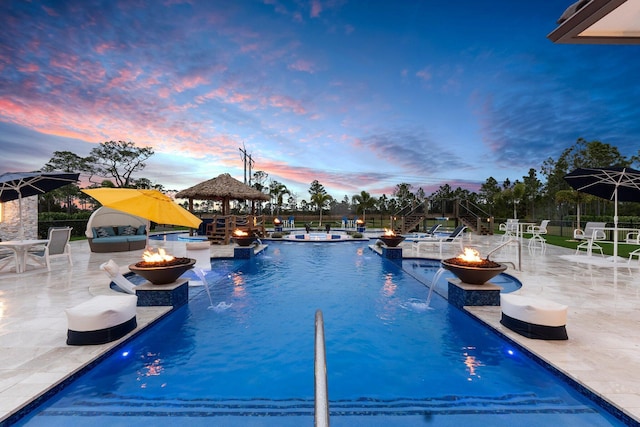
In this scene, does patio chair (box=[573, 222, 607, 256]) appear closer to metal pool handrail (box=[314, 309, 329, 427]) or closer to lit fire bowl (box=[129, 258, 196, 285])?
metal pool handrail (box=[314, 309, 329, 427])

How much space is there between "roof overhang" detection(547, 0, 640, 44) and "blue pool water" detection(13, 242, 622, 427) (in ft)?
11.1

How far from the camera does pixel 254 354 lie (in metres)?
3.55

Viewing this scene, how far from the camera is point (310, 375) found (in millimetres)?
3104

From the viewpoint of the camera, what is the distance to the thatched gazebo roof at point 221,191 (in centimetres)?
1595

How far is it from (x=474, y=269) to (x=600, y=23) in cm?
343

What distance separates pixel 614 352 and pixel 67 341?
6.30 m

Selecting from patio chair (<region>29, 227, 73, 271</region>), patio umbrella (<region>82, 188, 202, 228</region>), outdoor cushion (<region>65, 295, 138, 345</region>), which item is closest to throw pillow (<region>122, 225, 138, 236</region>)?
patio chair (<region>29, 227, 73, 271</region>)

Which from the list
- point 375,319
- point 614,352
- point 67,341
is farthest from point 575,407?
point 67,341

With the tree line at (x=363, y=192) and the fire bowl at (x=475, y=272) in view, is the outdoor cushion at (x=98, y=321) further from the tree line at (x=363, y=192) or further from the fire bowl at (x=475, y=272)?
the tree line at (x=363, y=192)

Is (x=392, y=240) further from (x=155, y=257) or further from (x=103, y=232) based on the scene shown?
(x=103, y=232)

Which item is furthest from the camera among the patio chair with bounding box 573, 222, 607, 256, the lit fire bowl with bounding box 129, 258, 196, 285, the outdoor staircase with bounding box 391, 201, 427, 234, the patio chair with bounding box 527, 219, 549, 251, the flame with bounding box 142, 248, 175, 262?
the outdoor staircase with bounding box 391, 201, 427, 234

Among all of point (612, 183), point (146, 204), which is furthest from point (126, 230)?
point (612, 183)

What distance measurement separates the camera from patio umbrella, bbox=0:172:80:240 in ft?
23.7

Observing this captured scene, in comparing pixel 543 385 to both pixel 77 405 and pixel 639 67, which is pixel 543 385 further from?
pixel 639 67
